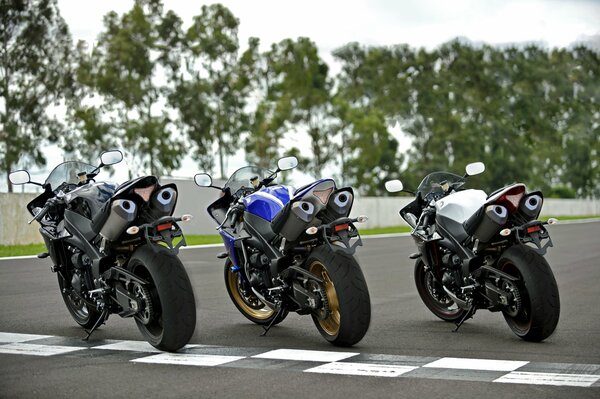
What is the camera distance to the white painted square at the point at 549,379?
6.39 metres

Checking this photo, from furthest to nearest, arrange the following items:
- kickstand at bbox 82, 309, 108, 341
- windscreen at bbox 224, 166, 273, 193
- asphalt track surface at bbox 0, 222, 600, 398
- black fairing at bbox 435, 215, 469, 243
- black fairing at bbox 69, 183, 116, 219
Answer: windscreen at bbox 224, 166, 273, 193, black fairing at bbox 435, 215, 469, 243, black fairing at bbox 69, 183, 116, 219, kickstand at bbox 82, 309, 108, 341, asphalt track surface at bbox 0, 222, 600, 398

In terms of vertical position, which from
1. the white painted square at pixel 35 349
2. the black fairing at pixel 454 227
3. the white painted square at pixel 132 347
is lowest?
the white painted square at pixel 132 347

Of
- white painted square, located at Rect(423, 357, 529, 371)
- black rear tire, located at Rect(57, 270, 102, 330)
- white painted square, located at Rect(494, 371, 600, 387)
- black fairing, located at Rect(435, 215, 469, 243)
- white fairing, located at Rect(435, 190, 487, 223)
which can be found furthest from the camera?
white fairing, located at Rect(435, 190, 487, 223)

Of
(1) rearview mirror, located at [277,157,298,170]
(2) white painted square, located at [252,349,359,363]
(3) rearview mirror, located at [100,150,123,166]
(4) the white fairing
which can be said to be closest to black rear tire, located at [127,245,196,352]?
(2) white painted square, located at [252,349,359,363]

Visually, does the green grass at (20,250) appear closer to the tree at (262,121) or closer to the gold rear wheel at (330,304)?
the gold rear wheel at (330,304)

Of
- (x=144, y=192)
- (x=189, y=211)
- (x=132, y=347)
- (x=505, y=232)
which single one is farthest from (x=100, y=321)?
(x=189, y=211)

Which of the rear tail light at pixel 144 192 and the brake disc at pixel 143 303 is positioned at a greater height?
the rear tail light at pixel 144 192

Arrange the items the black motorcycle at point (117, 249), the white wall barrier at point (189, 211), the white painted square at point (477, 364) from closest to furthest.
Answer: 1. the white painted square at point (477, 364)
2. the black motorcycle at point (117, 249)
3. the white wall barrier at point (189, 211)

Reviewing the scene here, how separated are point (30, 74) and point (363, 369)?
52.1 m

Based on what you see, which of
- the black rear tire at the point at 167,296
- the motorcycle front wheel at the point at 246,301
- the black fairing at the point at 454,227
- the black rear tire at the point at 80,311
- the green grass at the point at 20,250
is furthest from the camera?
the green grass at the point at 20,250

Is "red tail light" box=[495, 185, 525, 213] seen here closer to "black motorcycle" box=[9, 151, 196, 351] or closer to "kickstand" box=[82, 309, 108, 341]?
"black motorcycle" box=[9, 151, 196, 351]

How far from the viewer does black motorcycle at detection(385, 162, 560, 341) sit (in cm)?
816

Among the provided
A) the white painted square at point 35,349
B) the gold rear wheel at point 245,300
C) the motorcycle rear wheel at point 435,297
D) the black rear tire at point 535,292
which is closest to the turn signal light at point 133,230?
the white painted square at point 35,349

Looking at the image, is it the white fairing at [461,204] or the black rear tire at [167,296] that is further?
the white fairing at [461,204]
